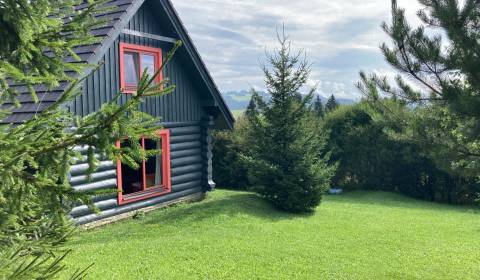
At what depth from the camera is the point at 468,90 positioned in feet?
19.3

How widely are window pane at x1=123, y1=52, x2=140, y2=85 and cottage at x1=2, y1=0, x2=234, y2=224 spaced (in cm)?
3

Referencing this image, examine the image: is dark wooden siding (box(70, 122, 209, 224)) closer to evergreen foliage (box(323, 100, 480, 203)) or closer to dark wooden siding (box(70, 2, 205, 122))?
dark wooden siding (box(70, 2, 205, 122))

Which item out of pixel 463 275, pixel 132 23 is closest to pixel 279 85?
pixel 132 23

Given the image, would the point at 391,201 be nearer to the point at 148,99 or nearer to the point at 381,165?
the point at 381,165

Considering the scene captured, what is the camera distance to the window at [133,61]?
1095cm

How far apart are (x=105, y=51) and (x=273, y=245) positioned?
19.6 feet

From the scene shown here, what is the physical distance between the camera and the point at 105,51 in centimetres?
973

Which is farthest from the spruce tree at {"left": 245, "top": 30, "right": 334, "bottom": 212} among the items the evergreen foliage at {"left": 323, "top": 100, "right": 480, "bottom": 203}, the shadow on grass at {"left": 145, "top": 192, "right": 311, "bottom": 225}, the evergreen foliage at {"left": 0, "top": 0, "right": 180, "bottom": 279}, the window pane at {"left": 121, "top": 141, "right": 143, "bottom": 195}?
the evergreen foliage at {"left": 0, "top": 0, "right": 180, "bottom": 279}

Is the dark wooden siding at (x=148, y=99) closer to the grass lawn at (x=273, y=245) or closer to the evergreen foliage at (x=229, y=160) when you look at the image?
the grass lawn at (x=273, y=245)

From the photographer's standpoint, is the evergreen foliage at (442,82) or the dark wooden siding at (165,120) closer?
the evergreen foliage at (442,82)

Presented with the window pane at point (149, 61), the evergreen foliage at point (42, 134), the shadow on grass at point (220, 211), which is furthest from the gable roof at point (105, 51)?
the shadow on grass at point (220, 211)

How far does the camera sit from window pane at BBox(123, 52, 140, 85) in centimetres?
1125

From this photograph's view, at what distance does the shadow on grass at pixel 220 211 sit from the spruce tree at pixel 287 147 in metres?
0.51

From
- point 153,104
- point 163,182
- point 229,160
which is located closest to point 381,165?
point 229,160
